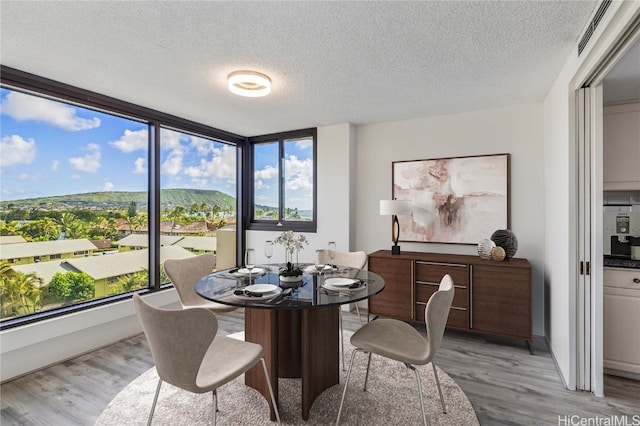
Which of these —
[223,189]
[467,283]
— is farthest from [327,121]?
[467,283]

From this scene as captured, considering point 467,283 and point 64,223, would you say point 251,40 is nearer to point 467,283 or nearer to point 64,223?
point 64,223

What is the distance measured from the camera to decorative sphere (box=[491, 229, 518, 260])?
3.29m

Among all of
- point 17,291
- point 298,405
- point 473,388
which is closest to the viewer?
point 298,405

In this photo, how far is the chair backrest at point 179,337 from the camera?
58.4 inches

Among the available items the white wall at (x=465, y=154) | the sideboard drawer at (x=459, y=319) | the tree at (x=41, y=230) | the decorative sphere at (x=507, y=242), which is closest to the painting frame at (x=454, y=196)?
the white wall at (x=465, y=154)

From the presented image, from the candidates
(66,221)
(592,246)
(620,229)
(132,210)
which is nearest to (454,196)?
(620,229)

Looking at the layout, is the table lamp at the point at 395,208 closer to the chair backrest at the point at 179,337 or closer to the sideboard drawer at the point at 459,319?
the sideboard drawer at the point at 459,319

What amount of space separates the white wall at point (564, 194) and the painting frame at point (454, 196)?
1.81ft

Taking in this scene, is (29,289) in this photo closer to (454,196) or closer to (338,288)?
(338,288)

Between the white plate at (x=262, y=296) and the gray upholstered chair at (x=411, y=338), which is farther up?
the white plate at (x=262, y=296)

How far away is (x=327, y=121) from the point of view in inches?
163

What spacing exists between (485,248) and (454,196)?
0.72 m

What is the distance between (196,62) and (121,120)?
155cm

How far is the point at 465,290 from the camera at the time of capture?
10.8ft
